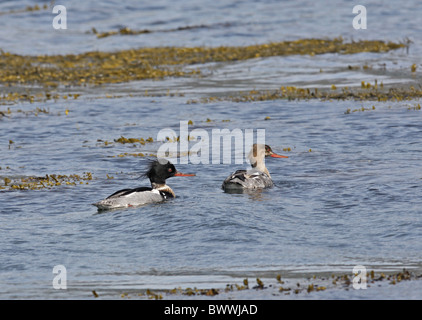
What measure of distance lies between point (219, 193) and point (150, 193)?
1.29m

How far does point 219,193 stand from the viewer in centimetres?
1462

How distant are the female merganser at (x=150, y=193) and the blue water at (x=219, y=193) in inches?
8.8

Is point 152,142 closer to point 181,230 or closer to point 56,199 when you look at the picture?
point 56,199

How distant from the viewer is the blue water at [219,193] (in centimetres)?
1007

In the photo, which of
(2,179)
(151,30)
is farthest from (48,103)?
(151,30)

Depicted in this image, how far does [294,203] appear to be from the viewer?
531 inches

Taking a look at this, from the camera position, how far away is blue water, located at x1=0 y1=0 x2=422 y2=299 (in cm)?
1007
